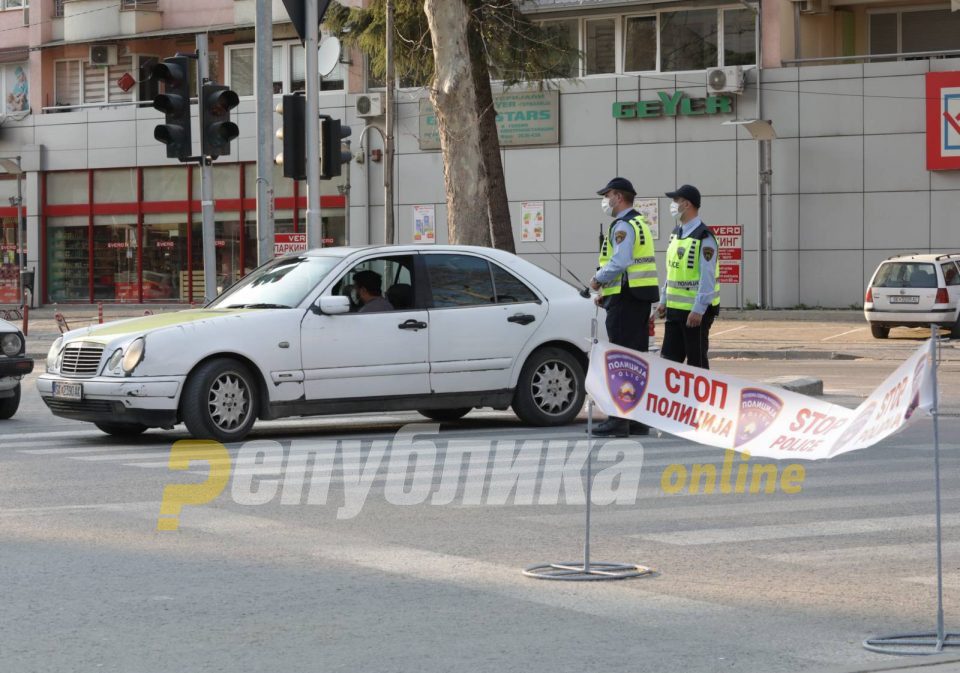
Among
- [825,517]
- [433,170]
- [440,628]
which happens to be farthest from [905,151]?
[440,628]

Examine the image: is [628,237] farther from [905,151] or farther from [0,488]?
[905,151]

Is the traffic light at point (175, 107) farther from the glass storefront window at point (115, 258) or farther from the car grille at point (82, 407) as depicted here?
the glass storefront window at point (115, 258)

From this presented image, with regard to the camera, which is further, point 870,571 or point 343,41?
point 343,41

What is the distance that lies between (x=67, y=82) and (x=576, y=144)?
1512 cm

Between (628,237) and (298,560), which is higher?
(628,237)

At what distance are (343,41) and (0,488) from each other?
2708 cm

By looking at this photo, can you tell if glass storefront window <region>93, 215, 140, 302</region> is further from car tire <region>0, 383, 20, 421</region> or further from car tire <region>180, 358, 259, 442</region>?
car tire <region>180, 358, 259, 442</region>

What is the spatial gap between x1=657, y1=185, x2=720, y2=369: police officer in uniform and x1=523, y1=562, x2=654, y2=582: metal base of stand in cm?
551

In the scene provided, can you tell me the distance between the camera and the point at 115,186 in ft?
146

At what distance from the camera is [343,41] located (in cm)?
3634

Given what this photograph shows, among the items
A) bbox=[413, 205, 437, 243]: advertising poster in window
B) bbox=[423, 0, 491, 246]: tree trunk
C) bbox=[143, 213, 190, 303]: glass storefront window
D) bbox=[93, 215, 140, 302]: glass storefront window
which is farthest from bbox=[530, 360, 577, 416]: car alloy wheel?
bbox=[93, 215, 140, 302]: glass storefront window

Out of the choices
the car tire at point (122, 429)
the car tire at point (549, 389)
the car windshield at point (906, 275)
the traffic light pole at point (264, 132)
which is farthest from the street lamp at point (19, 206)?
the car tire at point (549, 389)

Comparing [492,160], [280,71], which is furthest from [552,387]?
[280,71]

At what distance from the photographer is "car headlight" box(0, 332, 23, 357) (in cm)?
1516
